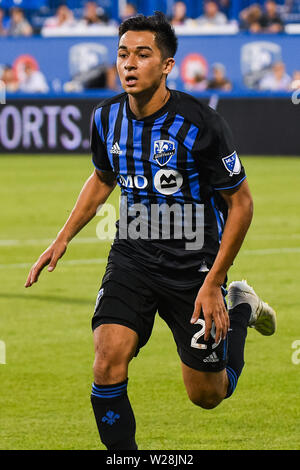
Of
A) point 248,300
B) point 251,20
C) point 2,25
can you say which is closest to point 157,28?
point 248,300

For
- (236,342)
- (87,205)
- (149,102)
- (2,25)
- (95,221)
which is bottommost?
(2,25)

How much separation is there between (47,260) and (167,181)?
789 millimetres

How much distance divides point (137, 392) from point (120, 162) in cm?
202

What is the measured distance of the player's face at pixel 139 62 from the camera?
17.0 ft

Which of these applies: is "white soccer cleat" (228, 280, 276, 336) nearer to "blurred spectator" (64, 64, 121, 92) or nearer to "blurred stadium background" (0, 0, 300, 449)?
"blurred stadium background" (0, 0, 300, 449)

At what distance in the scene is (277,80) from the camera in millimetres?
25047

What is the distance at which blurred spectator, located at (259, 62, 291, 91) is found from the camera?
24.8 m

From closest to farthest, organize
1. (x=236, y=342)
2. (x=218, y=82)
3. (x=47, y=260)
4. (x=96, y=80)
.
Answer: (x=47, y=260)
(x=236, y=342)
(x=218, y=82)
(x=96, y=80)

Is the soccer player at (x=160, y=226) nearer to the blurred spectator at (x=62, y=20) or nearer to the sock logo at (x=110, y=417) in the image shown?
the sock logo at (x=110, y=417)

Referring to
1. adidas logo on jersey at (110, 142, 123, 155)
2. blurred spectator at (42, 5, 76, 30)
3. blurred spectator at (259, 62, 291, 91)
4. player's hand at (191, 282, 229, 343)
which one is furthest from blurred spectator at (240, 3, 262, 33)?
player's hand at (191, 282, 229, 343)

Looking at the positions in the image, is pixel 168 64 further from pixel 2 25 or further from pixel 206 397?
pixel 2 25

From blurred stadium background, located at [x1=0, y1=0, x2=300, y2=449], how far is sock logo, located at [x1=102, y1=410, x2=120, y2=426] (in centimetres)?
68

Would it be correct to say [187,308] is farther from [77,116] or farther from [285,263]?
[77,116]
